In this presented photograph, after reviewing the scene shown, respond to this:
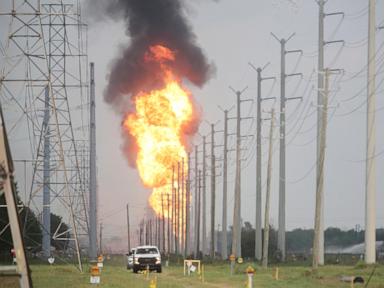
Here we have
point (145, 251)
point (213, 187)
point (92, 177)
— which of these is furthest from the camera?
point (213, 187)

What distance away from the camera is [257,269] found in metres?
70.2

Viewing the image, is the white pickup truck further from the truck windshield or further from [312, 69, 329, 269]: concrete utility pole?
[312, 69, 329, 269]: concrete utility pole

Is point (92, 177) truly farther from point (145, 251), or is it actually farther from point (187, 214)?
point (187, 214)

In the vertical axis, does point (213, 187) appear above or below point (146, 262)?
above

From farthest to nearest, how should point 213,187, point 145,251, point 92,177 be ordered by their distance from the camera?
point 213,187
point 145,251
point 92,177

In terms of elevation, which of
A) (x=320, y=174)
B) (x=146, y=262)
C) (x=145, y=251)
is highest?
(x=320, y=174)

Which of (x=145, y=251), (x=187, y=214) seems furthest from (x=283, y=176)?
(x=187, y=214)

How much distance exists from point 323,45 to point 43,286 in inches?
1466

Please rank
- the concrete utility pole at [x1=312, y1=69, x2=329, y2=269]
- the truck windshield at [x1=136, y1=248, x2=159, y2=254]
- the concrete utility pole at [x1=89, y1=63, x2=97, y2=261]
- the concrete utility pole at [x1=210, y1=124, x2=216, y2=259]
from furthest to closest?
1. the concrete utility pole at [x1=210, y1=124, x2=216, y2=259]
2. the truck windshield at [x1=136, y1=248, x2=159, y2=254]
3. the concrete utility pole at [x1=89, y1=63, x2=97, y2=261]
4. the concrete utility pole at [x1=312, y1=69, x2=329, y2=269]

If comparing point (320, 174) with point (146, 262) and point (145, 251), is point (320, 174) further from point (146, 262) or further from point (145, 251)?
point (145, 251)

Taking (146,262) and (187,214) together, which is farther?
(187,214)

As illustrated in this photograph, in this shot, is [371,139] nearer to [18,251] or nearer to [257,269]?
[257,269]

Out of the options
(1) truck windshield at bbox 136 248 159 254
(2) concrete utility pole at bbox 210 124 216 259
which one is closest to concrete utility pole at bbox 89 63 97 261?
(1) truck windshield at bbox 136 248 159 254

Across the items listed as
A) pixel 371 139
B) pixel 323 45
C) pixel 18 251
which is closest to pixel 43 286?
pixel 18 251
